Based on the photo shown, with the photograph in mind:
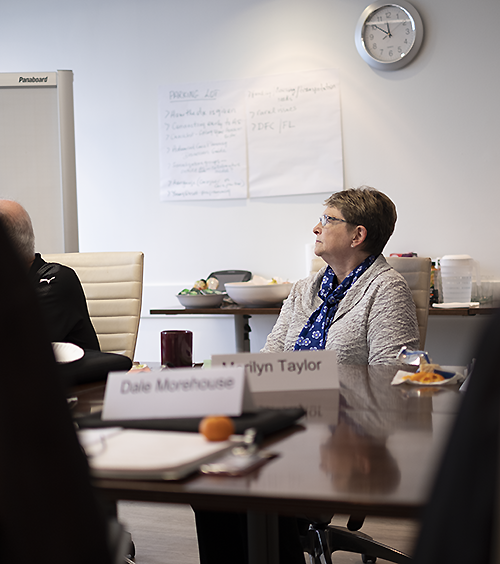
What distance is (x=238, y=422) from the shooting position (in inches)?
29.7

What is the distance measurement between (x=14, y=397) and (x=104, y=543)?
0.35ft

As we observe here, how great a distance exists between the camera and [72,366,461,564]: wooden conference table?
57cm

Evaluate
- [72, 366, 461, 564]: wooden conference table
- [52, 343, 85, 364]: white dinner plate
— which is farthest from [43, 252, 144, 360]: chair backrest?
[72, 366, 461, 564]: wooden conference table

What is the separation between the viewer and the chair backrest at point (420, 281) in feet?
6.96

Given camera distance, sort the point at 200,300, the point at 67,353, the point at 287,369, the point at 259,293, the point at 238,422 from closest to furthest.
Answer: the point at 238,422
the point at 287,369
the point at 67,353
the point at 259,293
the point at 200,300

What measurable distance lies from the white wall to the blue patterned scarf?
1503 mm

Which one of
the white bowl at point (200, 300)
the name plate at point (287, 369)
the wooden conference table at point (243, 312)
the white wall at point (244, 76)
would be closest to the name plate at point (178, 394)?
the name plate at point (287, 369)

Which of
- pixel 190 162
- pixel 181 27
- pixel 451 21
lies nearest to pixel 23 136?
pixel 190 162

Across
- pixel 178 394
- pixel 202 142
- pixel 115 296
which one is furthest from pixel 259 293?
pixel 178 394

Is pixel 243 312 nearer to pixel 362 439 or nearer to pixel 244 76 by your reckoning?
pixel 244 76

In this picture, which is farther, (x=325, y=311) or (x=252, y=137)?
(x=252, y=137)

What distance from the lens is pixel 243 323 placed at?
10.5 ft

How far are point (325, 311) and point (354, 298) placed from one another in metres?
0.10

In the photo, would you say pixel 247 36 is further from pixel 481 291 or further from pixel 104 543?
pixel 104 543
